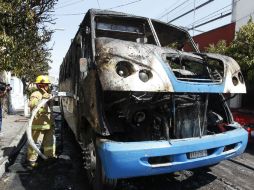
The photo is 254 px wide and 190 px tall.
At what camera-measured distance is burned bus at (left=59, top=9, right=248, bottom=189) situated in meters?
4.15

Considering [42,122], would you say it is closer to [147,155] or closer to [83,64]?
[83,64]

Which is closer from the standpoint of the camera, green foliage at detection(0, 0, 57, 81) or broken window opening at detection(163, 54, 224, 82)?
broken window opening at detection(163, 54, 224, 82)

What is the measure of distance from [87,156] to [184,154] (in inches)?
58.2

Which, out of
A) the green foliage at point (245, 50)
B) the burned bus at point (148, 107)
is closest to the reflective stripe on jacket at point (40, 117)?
the burned bus at point (148, 107)

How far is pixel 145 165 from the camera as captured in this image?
13.6 feet

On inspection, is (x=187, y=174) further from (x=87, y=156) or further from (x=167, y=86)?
(x=167, y=86)

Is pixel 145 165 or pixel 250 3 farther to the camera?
pixel 250 3

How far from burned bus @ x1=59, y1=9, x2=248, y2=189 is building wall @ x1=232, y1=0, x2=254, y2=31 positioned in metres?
12.5

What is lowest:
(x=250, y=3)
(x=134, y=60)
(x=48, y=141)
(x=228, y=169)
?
(x=228, y=169)

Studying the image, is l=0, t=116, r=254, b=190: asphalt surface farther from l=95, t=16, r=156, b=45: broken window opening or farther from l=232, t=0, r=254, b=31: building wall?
l=232, t=0, r=254, b=31: building wall

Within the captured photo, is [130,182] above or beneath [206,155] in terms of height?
beneath

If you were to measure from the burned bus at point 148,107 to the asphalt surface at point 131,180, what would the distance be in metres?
0.74

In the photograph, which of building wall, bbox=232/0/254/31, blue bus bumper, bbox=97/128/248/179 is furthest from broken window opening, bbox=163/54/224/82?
building wall, bbox=232/0/254/31

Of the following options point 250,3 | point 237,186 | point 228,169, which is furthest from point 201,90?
point 250,3
